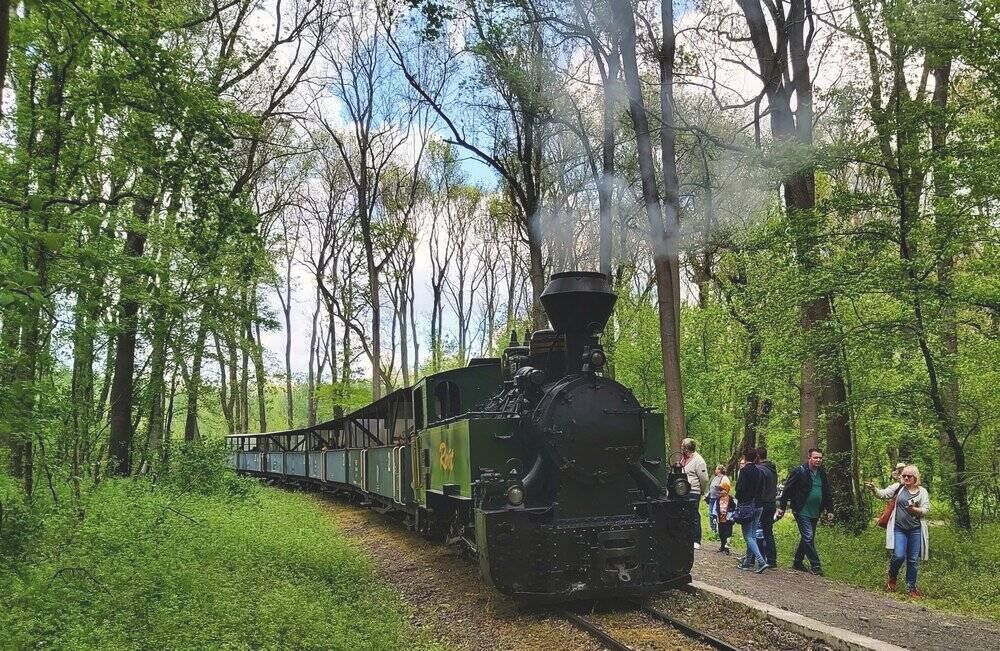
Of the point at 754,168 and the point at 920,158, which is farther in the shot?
the point at 754,168

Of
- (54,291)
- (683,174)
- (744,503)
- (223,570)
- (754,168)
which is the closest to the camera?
(54,291)

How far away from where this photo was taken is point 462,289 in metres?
40.9

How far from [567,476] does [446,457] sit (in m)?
1.81

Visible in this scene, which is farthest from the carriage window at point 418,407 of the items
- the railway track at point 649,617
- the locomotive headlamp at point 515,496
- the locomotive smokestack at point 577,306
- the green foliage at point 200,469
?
the green foliage at point 200,469

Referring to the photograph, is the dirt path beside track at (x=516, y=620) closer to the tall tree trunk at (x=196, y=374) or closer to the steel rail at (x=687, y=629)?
the steel rail at (x=687, y=629)

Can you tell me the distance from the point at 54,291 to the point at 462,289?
109ft

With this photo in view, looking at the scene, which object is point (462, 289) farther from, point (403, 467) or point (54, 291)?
point (54, 291)

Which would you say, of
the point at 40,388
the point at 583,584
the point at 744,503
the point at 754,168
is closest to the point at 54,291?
the point at 40,388

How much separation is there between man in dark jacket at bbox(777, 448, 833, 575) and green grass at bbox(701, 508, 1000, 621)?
1.67ft

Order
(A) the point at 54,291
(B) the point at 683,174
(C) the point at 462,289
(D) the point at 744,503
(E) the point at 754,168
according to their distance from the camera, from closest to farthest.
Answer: (A) the point at 54,291
(D) the point at 744,503
(E) the point at 754,168
(B) the point at 683,174
(C) the point at 462,289

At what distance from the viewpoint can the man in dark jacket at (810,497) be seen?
9125 millimetres

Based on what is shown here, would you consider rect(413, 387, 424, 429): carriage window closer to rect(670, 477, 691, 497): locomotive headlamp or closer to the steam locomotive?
the steam locomotive

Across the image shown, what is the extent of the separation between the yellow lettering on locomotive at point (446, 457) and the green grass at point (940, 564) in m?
5.06

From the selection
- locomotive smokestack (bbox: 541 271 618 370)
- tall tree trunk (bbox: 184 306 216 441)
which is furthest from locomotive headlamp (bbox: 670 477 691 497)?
tall tree trunk (bbox: 184 306 216 441)
